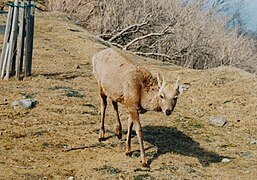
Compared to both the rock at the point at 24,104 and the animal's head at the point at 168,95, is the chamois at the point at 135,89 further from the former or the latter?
the rock at the point at 24,104

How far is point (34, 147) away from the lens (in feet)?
27.6

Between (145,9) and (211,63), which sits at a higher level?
(145,9)

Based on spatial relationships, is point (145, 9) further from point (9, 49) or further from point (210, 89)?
point (9, 49)

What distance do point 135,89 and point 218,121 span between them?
179 inches

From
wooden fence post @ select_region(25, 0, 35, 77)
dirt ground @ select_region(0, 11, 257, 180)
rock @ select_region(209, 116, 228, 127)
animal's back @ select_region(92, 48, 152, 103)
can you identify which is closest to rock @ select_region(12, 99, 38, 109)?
dirt ground @ select_region(0, 11, 257, 180)

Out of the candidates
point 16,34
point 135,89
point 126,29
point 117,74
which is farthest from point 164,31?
point 135,89

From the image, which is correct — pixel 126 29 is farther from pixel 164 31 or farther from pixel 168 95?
pixel 168 95

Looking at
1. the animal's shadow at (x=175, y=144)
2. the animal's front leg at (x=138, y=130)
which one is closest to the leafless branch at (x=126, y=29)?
the animal's shadow at (x=175, y=144)

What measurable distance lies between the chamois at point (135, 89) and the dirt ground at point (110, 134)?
53 cm

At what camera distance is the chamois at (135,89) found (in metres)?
7.80

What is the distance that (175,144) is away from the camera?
967 cm

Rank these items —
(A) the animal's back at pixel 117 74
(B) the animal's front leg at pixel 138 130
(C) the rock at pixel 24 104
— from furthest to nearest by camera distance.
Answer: (C) the rock at pixel 24 104
(A) the animal's back at pixel 117 74
(B) the animal's front leg at pixel 138 130

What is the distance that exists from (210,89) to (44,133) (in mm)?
7915

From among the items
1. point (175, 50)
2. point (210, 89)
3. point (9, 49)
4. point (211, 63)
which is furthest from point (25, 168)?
point (211, 63)
